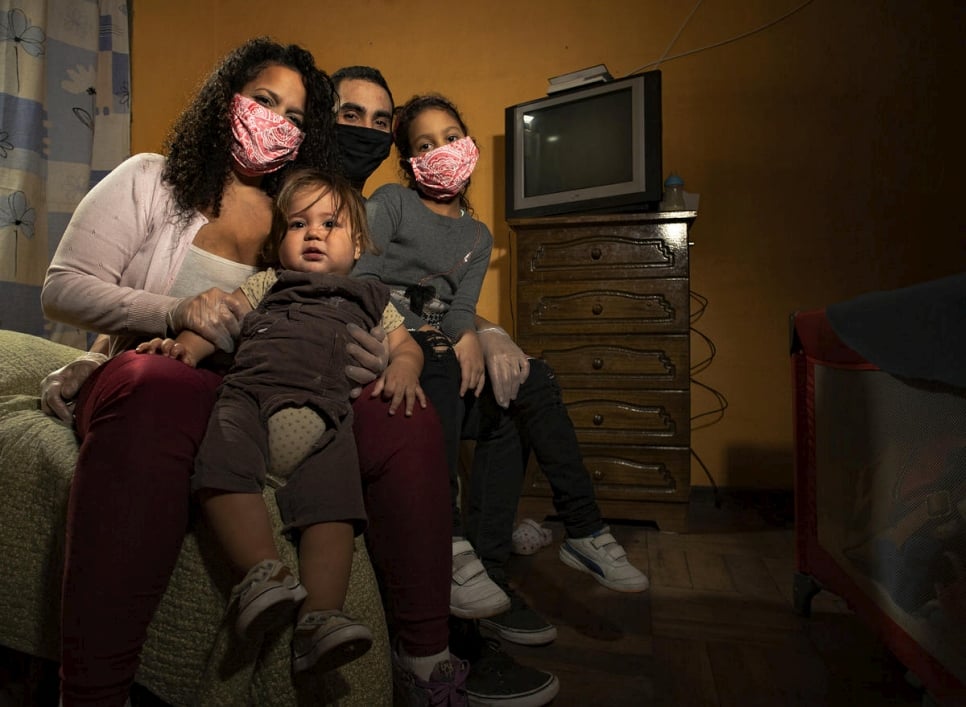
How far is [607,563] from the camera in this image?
1305 millimetres

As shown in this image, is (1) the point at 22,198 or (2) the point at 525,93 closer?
(1) the point at 22,198

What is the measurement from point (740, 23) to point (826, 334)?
68.2 inches

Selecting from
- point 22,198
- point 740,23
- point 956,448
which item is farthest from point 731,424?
point 22,198

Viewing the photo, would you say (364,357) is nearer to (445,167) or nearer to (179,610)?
(179,610)

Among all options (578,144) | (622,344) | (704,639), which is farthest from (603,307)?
(704,639)

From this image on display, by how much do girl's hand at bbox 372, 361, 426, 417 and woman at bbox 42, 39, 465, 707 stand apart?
21 mm

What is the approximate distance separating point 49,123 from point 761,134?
7.93 ft

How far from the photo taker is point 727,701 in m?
0.97

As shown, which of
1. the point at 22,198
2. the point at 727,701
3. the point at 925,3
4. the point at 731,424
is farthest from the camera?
the point at 731,424

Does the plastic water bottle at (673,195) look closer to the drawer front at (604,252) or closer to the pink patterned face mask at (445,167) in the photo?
the drawer front at (604,252)

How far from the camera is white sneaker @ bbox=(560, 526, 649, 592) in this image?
4.25 ft

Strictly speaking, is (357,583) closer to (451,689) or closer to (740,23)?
(451,689)

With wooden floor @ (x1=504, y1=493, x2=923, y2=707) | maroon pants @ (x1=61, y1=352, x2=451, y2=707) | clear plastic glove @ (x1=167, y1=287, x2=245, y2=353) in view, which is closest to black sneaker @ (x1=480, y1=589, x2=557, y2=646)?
wooden floor @ (x1=504, y1=493, x2=923, y2=707)

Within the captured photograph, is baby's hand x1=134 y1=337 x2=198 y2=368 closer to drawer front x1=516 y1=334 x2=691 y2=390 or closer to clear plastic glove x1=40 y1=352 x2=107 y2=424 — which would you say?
clear plastic glove x1=40 y1=352 x2=107 y2=424
